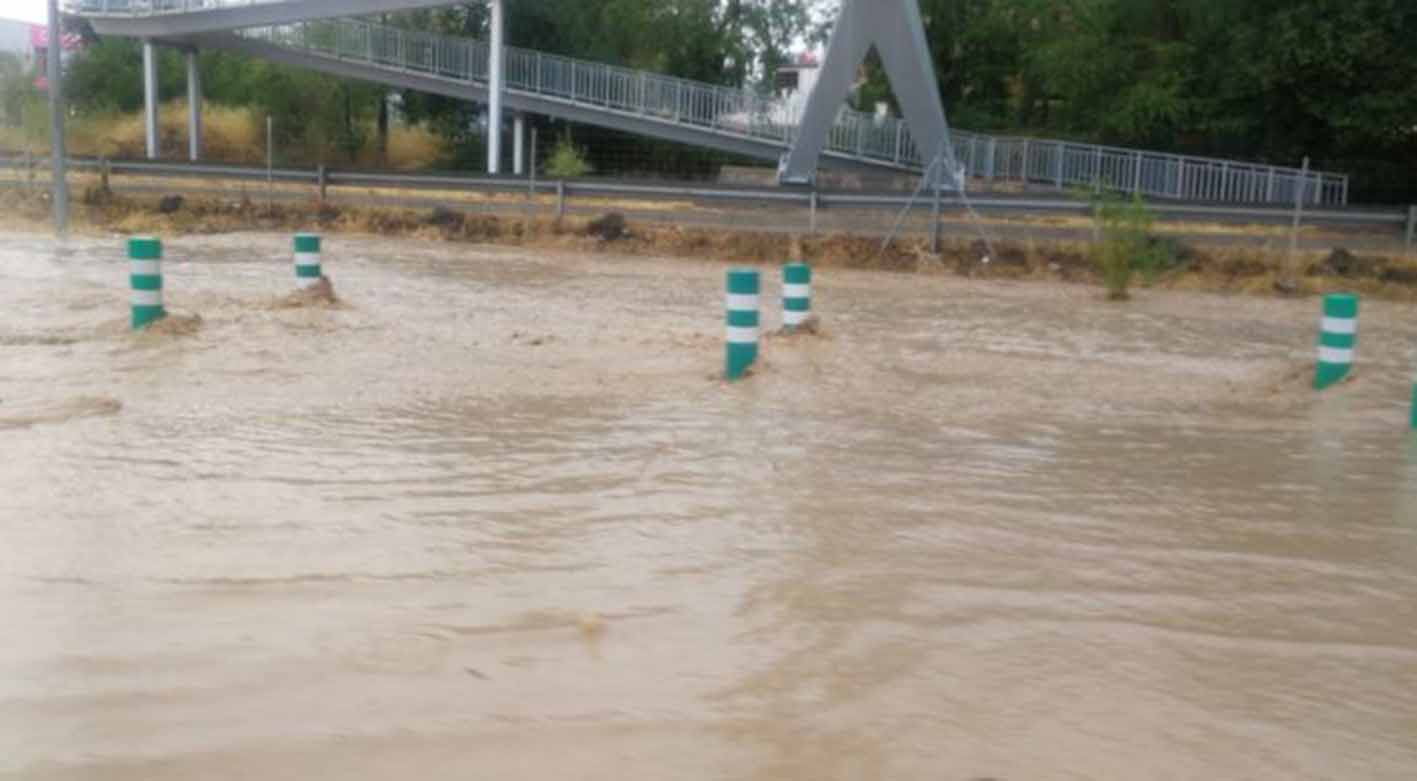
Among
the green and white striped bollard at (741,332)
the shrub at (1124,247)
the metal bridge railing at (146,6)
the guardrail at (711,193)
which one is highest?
the metal bridge railing at (146,6)

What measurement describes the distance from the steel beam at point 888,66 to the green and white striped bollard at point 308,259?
603 inches

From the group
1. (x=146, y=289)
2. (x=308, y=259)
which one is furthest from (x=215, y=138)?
(x=146, y=289)

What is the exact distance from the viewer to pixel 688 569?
4906mm

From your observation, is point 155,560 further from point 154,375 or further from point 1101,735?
point 154,375

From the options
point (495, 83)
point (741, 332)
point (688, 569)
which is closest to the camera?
point (688, 569)

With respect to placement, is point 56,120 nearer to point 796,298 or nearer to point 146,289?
point 146,289

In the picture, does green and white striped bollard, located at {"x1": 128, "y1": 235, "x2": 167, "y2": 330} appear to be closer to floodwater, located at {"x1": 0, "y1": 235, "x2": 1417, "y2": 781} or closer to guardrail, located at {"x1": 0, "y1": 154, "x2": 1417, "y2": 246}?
floodwater, located at {"x1": 0, "y1": 235, "x2": 1417, "y2": 781}

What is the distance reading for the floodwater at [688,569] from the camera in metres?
3.48

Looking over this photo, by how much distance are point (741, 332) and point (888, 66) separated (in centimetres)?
1886

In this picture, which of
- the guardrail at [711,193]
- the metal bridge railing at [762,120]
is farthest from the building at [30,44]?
the guardrail at [711,193]

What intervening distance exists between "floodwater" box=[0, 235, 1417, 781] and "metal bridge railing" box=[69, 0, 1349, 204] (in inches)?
829

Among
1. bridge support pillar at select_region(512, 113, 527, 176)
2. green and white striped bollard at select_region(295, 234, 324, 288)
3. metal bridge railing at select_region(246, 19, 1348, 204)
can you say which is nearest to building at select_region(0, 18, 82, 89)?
metal bridge railing at select_region(246, 19, 1348, 204)

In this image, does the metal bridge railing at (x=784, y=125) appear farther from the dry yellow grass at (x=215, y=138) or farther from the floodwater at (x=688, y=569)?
the floodwater at (x=688, y=569)

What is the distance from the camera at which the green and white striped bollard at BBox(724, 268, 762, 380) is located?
912 cm
